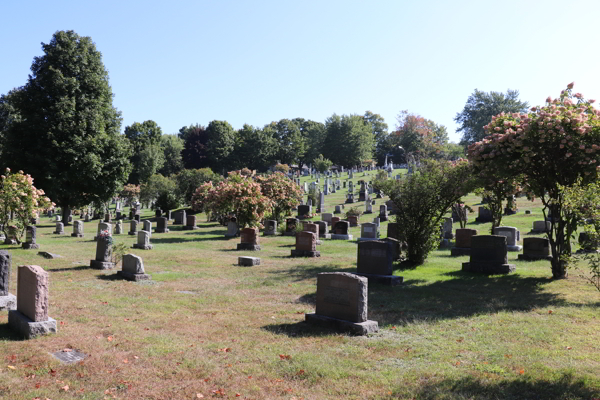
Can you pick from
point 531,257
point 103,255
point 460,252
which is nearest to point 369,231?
point 460,252

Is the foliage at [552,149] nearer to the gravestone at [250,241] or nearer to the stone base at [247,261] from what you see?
the stone base at [247,261]

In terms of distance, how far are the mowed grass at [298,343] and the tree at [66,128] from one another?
20.0 m

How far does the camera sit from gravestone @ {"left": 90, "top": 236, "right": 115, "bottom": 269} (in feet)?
50.3

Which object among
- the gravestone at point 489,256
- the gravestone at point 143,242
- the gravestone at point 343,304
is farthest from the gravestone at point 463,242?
the gravestone at point 143,242

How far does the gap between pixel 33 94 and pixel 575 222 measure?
32.6 m

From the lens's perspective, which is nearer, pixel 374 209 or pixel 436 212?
pixel 436 212

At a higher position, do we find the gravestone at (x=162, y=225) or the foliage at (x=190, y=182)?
the foliage at (x=190, y=182)

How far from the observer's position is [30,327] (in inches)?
290

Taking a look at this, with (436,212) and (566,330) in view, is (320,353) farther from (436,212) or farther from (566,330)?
(436,212)

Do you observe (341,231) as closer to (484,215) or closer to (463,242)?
(463,242)

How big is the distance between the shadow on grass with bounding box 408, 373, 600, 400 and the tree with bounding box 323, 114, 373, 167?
87.4 m

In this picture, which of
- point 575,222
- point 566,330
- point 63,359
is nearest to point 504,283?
point 575,222

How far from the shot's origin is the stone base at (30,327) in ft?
24.2

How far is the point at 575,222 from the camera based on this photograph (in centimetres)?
1391
